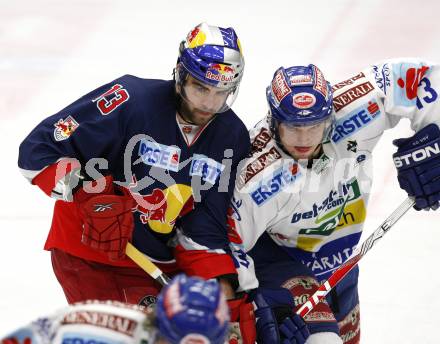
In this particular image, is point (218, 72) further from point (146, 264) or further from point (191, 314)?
point (191, 314)

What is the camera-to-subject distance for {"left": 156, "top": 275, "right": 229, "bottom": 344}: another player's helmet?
107 inches

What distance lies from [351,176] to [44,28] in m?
3.23

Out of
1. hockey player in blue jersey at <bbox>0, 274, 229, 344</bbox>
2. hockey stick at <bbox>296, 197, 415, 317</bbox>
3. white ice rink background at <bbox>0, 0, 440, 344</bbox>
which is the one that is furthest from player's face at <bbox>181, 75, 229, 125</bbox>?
white ice rink background at <bbox>0, 0, 440, 344</bbox>

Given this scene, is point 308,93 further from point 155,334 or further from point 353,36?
point 353,36

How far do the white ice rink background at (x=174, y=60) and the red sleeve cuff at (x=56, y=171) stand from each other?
1.03 m

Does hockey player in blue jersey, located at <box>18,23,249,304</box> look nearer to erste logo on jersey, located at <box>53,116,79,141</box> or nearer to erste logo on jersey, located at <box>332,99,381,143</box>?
erste logo on jersey, located at <box>53,116,79,141</box>

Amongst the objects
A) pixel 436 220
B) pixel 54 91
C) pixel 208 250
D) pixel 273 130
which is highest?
pixel 273 130

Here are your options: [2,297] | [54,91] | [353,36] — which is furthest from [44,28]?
[2,297]

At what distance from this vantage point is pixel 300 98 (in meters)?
3.66

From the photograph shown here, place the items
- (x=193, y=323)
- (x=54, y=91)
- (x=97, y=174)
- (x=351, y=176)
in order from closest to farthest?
1. (x=193, y=323)
2. (x=97, y=174)
3. (x=351, y=176)
4. (x=54, y=91)

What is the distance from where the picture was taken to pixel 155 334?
2.80m

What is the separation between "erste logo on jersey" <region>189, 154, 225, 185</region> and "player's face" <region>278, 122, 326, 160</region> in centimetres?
23

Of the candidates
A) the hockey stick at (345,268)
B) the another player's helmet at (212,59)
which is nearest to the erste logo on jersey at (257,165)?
the another player's helmet at (212,59)

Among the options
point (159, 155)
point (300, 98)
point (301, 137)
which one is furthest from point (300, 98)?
point (159, 155)
